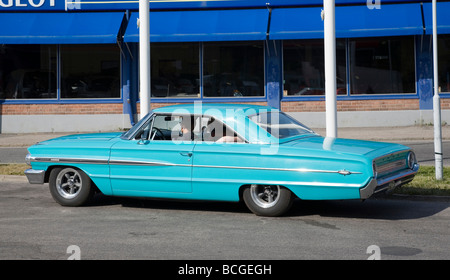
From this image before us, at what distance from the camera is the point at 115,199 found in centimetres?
1042

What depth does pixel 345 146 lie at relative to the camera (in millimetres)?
8750

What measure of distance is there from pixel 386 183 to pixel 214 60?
50.9 ft

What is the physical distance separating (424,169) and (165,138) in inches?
207

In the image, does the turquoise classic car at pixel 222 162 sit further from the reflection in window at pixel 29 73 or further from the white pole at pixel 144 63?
the reflection in window at pixel 29 73

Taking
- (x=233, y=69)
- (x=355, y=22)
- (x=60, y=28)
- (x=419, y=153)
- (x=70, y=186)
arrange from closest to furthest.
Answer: (x=70, y=186), (x=419, y=153), (x=355, y=22), (x=60, y=28), (x=233, y=69)

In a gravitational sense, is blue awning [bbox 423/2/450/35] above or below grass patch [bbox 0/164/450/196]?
above

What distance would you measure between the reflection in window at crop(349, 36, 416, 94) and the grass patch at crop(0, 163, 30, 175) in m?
12.4

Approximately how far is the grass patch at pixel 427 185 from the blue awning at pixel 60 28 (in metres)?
13.3

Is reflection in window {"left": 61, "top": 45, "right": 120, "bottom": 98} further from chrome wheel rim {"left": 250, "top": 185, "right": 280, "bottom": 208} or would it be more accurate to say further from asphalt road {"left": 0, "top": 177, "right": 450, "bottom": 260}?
chrome wheel rim {"left": 250, "top": 185, "right": 280, "bottom": 208}

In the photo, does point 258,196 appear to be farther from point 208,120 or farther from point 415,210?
point 415,210

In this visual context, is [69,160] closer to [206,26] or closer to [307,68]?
[206,26]

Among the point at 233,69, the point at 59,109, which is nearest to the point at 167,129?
the point at 233,69

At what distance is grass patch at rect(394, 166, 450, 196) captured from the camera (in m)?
10.1

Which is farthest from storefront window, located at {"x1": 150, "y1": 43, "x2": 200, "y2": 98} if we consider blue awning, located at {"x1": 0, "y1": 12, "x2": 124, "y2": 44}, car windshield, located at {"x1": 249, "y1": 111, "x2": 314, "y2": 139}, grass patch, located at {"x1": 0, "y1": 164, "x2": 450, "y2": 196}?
car windshield, located at {"x1": 249, "y1": 111, "x2": 314, "y2": 139}
